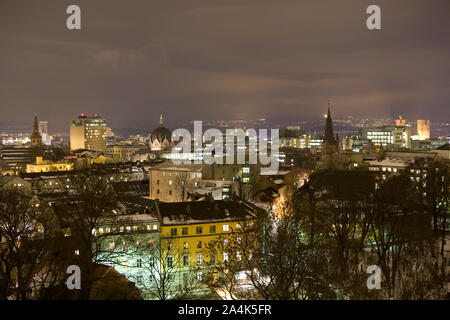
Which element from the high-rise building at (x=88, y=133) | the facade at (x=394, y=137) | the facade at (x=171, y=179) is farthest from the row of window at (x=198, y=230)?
the high-rise building at (x=88, y=133)

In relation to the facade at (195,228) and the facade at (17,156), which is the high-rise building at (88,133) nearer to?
the facade at (17,156)

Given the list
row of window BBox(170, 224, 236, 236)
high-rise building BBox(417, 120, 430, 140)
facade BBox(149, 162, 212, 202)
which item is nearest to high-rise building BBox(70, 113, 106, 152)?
facade BBox(149, 162, 212, 202)

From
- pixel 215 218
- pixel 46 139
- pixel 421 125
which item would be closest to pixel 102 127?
pixel 46 139

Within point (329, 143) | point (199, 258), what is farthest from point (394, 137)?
point (199, 258)

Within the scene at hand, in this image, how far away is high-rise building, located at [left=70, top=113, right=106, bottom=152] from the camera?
13412 centimetres

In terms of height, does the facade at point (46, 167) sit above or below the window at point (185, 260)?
above

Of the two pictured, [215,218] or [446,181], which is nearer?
[215,218]

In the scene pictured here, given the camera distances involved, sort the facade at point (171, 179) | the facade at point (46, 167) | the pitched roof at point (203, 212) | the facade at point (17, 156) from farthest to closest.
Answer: the facade at point (17, 156)
the facade at point (46, 167)
the facade at point (171, 179)
the pitched roof at point (203, 212)

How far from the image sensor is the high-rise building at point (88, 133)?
134125 millimetres

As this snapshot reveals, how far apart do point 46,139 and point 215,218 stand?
172m

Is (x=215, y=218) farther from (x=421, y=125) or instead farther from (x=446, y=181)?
(x=421, y=125)

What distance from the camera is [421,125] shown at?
13800 centimetres

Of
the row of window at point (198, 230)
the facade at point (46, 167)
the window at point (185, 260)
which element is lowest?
the window at point (185, 260)
